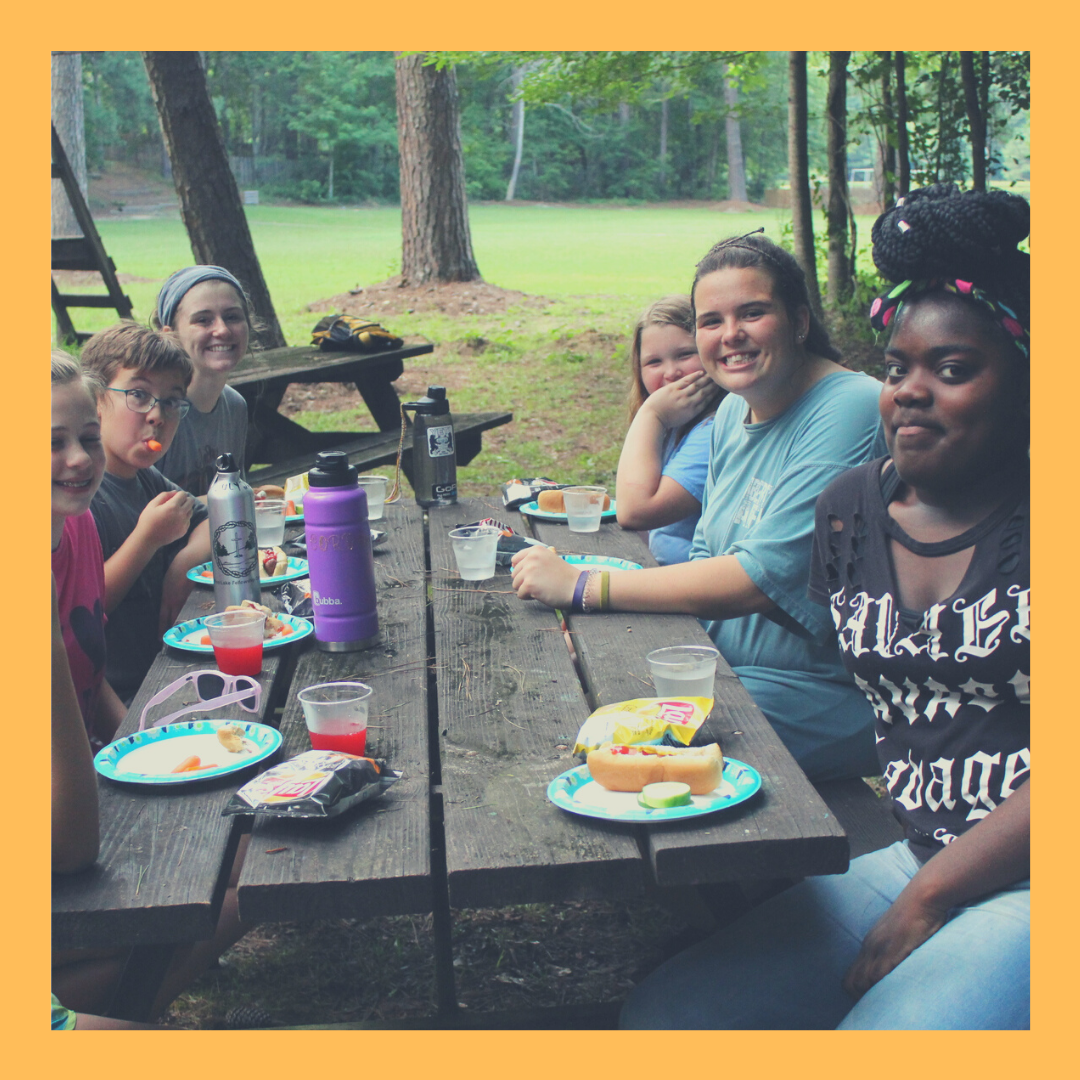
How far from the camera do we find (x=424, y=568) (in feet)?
10.00

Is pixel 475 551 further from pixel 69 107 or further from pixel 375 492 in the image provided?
pixel 69 107

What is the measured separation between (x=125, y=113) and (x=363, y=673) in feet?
156

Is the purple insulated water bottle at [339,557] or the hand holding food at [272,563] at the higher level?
the purple insulated water bottle at [339,557]

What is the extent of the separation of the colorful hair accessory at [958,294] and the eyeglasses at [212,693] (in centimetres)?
132

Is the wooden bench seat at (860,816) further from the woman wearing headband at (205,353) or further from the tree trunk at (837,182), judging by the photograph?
the tree trunk at (837,182)

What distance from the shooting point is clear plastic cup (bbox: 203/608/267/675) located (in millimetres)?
2225

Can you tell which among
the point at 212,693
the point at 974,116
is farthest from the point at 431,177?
the point at 212,693

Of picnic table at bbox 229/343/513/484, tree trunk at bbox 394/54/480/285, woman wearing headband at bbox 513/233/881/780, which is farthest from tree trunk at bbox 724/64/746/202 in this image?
woman wearing headband at bbox 513/233/881/780

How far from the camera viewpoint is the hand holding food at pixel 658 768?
5.48ft

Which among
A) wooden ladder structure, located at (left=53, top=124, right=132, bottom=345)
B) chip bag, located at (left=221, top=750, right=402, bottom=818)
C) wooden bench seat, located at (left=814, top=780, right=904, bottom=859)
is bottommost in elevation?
wooden bench seat, located at (left=814, top=780, right=904, bottom=859)

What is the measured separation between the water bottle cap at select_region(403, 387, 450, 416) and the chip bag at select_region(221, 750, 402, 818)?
182cm

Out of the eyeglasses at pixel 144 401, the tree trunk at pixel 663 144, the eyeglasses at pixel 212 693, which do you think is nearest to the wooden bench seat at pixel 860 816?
the eyeglasses at pixel 212 693

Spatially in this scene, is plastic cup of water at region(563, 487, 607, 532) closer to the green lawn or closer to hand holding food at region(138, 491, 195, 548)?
hand holding food at region(138, 491, 195, 548)

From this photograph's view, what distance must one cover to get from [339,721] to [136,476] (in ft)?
5.55
